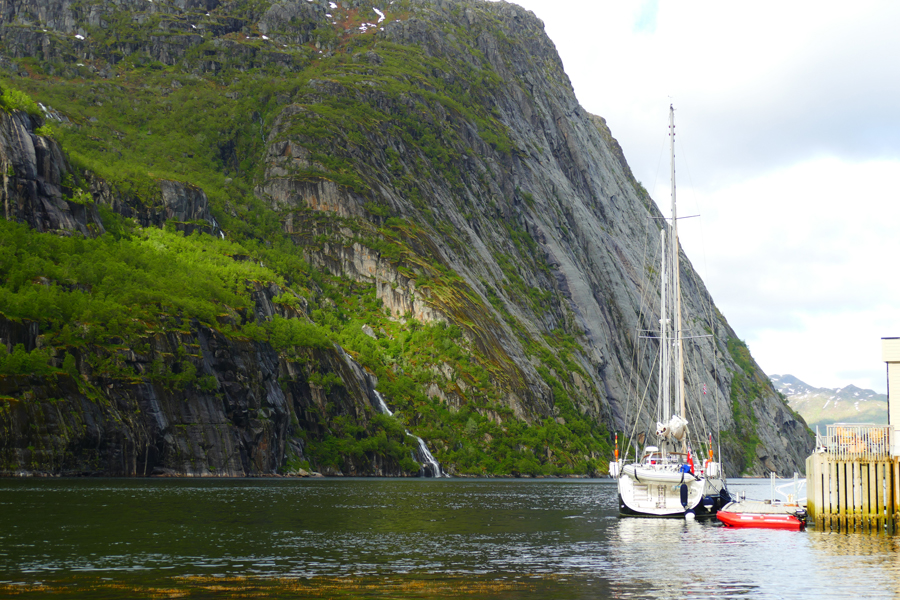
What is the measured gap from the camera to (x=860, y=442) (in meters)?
53.1

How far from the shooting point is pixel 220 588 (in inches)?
1270

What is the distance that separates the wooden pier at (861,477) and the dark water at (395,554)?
1.98 metres

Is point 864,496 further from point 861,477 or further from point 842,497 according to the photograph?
point 861,477

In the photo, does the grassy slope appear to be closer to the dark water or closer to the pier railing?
the dark water

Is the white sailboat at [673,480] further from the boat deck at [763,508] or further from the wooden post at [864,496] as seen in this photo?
the wooden post at [864,496]

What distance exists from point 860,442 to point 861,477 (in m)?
2.56

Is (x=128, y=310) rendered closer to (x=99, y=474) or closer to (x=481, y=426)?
(x=99, y=474)

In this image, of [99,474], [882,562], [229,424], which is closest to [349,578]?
[882,562]

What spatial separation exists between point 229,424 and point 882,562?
102916mm

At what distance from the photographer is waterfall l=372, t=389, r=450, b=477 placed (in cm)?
16700

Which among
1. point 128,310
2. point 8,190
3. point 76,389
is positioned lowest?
point 76,389

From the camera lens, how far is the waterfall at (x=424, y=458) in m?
167

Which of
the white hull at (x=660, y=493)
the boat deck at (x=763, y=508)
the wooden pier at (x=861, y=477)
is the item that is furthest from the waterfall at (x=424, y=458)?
the wooden pier at (x=861, y=477)

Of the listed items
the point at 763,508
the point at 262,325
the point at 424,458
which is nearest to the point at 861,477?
the point at 763,508
